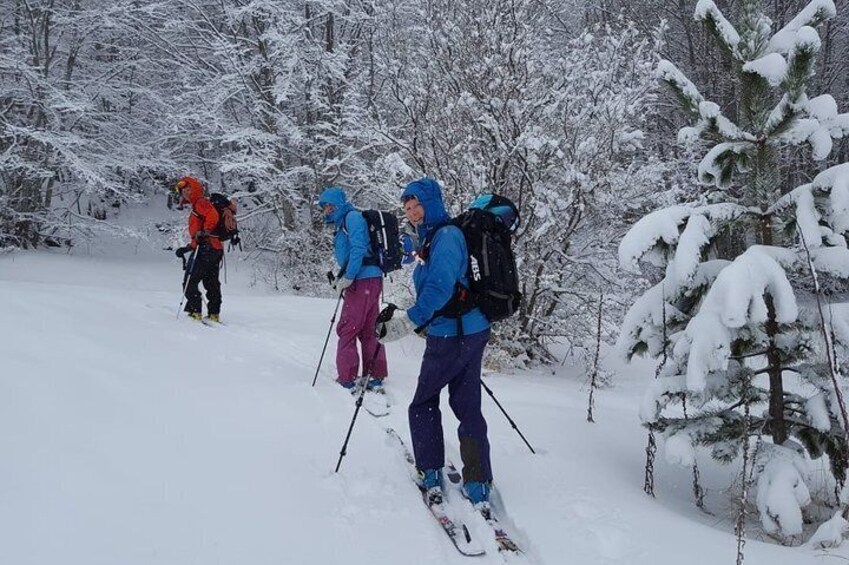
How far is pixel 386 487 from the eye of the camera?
3.90 m

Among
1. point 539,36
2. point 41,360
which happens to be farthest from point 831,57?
point 41,360

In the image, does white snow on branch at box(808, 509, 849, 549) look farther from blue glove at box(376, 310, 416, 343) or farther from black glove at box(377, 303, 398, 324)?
black glove at box(377, 303, 398, 324)

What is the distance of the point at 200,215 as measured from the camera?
807cm

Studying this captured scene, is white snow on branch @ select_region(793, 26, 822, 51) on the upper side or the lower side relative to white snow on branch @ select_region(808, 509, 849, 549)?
upper

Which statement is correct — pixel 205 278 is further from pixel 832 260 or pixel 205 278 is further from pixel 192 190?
pixel 832 260

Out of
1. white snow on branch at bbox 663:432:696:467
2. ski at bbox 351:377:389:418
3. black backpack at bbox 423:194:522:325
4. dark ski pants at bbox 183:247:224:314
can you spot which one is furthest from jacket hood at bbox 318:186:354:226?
white snow on branch at bbox 663:432:696:467

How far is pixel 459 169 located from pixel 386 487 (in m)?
4.54

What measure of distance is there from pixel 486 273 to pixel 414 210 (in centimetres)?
59

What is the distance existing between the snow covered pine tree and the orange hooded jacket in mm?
5801

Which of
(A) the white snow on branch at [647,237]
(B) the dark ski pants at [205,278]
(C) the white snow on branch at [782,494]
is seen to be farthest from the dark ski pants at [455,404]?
(B) the dark ski pants at [205,278]

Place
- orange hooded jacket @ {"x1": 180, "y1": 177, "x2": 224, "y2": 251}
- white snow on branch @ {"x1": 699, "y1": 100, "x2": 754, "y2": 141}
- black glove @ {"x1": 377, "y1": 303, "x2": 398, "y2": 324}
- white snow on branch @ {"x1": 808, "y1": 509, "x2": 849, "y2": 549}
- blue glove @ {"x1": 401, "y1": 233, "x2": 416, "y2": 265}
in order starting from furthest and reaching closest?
orange hooded jacket @ {"x1": 180, "y1": 177, "x2": 224, "y2": 251} < blue glove @ {"x1": 401, "y1": 233, "x2": 416, "y2": 265} < black glove @ {"x1": 377, "y1": 303, "x2": 398, "y2": 324} < white snow on branch @ {"x1": 699, "y1": 100, "x2": 754, "y2": 141} < white snow on branch @ {"x1": 808, "y1": 509, "x2": 849, "y2": 549}

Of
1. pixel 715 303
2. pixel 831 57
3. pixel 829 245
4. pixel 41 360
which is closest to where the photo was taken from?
pixel 715 303

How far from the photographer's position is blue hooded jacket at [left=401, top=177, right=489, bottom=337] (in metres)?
3.58

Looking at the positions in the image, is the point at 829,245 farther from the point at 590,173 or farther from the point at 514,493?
the point at 590,173
